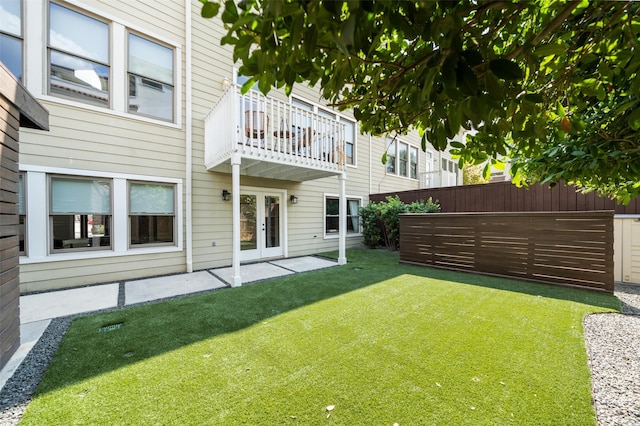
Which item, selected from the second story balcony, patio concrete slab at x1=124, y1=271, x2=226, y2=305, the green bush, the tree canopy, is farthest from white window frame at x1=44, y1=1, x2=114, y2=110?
the green bush

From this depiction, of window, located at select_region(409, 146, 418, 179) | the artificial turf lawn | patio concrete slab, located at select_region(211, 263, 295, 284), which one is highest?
window, located at select_region(409, 146, 418, 179)

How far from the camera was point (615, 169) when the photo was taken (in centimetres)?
172

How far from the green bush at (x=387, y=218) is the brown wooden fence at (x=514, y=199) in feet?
1.37

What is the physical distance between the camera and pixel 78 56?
4.62 meters

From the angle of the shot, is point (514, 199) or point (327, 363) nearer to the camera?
point (327, 363)

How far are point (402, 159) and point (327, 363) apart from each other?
11.1m

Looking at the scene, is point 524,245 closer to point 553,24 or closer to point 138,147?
point 553,24

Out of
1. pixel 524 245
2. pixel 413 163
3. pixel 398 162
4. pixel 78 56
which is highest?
pixel 78 56

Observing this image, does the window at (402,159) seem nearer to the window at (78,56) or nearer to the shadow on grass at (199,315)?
the shadow on grass at (199,315)

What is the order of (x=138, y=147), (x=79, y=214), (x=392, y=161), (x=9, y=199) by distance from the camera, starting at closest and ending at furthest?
(x=9, y=199) < (x=79, y=214) < (x=138, y=147) < (x=392, y=161)

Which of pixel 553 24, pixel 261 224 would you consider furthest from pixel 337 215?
pixel 553 24

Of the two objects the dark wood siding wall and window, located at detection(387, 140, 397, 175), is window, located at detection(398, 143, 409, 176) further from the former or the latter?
the dark wood siding wall

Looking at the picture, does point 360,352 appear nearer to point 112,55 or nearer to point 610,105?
point 610,105

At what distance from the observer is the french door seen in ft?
23.0
